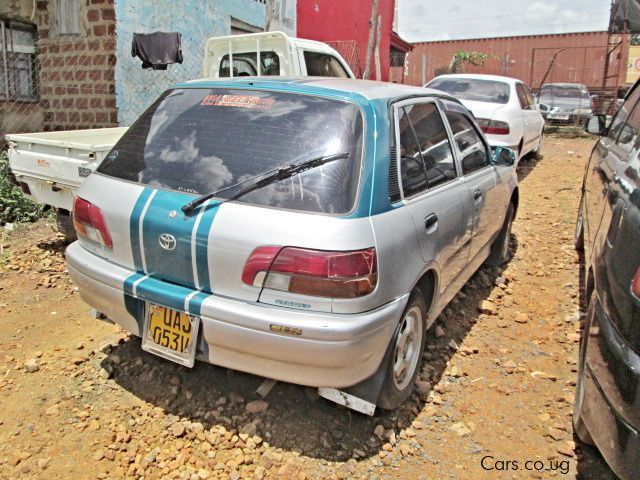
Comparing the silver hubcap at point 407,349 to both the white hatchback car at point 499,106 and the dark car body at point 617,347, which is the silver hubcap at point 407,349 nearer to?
the dark car body at point 617,347

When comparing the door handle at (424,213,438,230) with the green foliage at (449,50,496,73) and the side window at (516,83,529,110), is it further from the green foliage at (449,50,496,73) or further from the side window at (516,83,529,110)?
the green foliage at (449,50,496,73)

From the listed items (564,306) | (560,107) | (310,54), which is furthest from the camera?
(560,107)

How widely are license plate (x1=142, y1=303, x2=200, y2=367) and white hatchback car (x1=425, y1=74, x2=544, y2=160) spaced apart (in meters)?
6.20

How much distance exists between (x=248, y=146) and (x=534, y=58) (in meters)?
23.3

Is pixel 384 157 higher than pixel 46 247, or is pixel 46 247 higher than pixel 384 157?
pixel 384 157

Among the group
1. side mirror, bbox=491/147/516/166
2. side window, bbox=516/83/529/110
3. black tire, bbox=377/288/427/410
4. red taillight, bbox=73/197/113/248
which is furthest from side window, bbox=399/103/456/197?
side window, bbox=516/83/529/110

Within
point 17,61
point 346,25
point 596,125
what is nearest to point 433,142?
point 596,125

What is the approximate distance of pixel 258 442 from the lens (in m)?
2.65

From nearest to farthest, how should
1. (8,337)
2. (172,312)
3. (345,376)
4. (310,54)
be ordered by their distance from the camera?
(345,376) → (172,312) → (8,337) → (310,54)

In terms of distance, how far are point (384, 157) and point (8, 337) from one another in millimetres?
2794

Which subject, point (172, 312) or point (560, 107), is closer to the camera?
point (172, 312)

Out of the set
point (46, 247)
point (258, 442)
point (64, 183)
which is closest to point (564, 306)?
Result: point (258, 442)

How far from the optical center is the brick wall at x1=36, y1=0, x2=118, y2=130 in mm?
7336

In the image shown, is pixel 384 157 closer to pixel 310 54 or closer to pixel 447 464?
pixel 447 464
